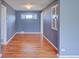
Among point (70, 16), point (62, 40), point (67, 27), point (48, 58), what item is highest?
point (70, 16)

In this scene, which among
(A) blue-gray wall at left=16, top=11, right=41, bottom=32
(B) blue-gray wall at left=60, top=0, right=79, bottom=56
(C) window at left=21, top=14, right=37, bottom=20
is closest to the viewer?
(B) blue-gray wall at left=60, top=0, right=79, bottom=56

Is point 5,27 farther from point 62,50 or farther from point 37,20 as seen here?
point 37,20

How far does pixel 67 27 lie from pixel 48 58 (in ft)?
4.21

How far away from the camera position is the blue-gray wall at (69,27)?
565cm

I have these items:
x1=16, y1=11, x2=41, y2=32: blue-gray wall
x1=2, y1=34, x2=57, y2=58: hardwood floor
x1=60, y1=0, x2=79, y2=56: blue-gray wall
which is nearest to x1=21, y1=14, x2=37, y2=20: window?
x1=16, y1=11, x2=41, y2=32: blue-gray wall

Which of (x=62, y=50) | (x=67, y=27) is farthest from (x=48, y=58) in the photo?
(x=67, y=27)

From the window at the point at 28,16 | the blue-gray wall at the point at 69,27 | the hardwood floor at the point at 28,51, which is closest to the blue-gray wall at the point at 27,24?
the window at the point at 28,16

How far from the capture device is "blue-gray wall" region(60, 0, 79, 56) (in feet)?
18.5

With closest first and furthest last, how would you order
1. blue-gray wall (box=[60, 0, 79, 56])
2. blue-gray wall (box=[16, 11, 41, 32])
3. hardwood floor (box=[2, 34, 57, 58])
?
blue-gray wall (box=[60, 0, 79, 56]) → hardwood floor (box=[2, 34, 57, 58]) → blue-gray wall (box=[16, 11, 41, 32])

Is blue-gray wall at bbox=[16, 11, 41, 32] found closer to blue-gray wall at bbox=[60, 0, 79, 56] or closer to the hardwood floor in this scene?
the hardwood floor

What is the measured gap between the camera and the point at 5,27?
850 cm

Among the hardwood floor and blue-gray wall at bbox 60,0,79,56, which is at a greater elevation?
blue-gray wall at bbox 60,0,79,56

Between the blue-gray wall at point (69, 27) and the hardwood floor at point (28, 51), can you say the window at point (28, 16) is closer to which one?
the hardwood floor at point (28, 51)

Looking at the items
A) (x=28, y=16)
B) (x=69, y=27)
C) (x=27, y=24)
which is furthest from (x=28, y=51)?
(x=28, y=16)
